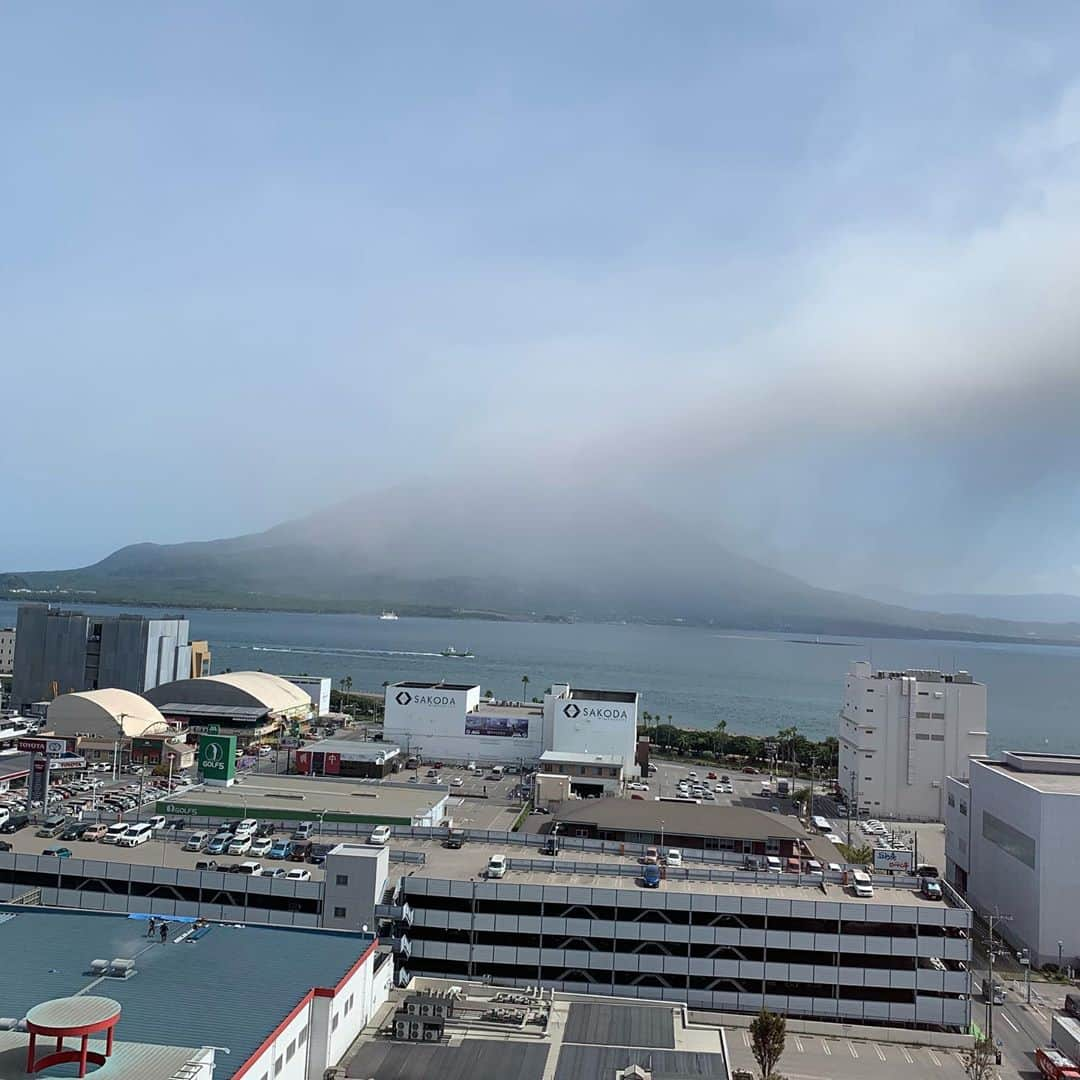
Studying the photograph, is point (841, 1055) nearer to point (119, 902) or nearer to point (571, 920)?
point (571, 920)

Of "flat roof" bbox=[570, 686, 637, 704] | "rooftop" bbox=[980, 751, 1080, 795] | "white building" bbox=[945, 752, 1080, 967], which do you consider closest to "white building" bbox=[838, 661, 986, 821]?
"rooftop" bbox=[980, 751, 1080, 795]

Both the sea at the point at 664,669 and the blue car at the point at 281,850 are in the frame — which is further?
the sea at the point at 664,669

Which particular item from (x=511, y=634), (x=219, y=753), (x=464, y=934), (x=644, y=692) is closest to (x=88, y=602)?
(x=511, y=634)

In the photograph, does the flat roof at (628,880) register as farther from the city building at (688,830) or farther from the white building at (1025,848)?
the city building at (688,830)

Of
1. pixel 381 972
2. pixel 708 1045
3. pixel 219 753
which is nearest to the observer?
pixel 708 1045

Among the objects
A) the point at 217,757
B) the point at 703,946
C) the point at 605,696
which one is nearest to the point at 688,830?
the point at 703,946

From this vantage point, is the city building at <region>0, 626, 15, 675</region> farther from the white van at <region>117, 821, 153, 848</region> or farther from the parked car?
the parked car

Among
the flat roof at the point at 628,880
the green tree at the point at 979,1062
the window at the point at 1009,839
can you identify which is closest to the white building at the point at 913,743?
the window at the point at 1009,839

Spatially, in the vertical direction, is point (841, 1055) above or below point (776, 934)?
below
